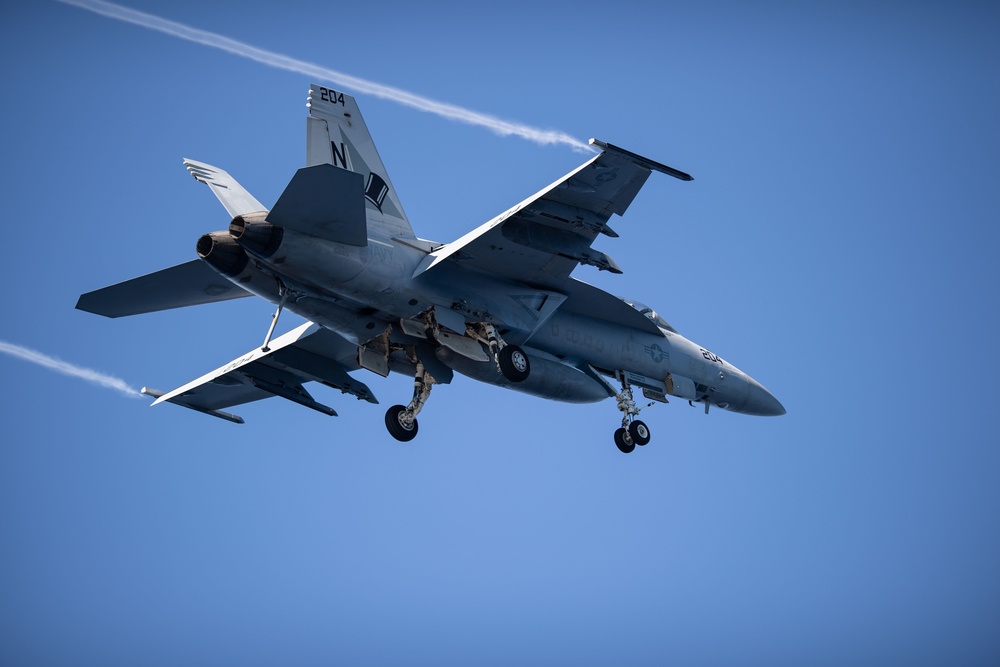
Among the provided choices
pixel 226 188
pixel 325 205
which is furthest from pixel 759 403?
pixel 226 188

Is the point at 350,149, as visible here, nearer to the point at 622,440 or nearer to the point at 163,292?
the point at 163,292

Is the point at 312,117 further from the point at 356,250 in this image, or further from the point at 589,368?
the point at 589,368

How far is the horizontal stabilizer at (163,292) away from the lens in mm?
24219

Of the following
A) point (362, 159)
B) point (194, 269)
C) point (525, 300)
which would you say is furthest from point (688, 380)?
point (194, 269)

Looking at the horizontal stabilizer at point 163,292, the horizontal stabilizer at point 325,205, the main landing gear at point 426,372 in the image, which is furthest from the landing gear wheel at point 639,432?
the horizontal stabilizer at point 163,292

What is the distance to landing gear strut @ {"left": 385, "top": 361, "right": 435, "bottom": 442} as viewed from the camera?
84.4 ft

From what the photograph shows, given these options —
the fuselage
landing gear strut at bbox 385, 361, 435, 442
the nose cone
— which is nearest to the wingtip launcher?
the fuselage

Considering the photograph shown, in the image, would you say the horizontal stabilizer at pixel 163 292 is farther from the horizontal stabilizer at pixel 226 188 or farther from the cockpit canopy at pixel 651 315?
the cockpit canopy at pixel 651 315

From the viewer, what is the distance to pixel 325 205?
21156mm

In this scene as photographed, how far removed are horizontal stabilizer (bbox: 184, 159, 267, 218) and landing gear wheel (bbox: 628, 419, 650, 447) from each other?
9.53 meters

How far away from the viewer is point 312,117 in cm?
2414

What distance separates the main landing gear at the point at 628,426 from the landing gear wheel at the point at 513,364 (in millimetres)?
3411

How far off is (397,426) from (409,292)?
3466mm

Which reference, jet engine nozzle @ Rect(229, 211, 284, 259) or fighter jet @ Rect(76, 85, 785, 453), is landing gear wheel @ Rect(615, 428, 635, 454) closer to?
fighter jet @ Rect(76, 85, 785, 453)
